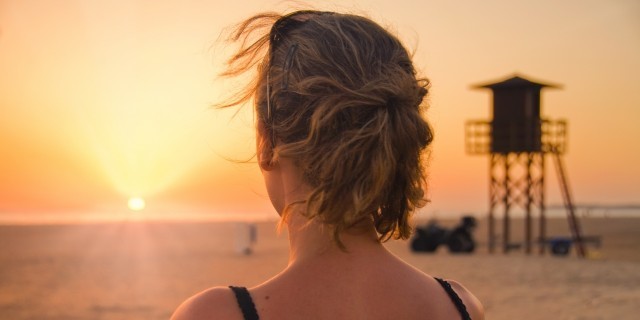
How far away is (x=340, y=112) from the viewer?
4.32 ft

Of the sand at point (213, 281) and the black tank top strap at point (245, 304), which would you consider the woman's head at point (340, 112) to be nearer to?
the black tank top strap at point (245, 304)

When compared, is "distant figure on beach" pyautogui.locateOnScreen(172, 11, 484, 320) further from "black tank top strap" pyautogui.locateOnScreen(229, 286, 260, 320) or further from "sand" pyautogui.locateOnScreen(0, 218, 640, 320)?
"sand" pyautogui.locateOnScreen(0, 218, 640, 320)

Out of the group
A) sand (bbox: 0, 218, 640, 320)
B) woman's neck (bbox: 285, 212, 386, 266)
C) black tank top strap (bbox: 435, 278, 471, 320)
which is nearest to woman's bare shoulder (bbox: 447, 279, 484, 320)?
black tank top strap (bbox: 435, 278, 471, 320)

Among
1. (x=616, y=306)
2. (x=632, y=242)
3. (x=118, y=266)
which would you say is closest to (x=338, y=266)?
(x=616, y=306)

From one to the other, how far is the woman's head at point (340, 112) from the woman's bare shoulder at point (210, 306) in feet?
0.66

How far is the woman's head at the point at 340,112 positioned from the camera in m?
1.31

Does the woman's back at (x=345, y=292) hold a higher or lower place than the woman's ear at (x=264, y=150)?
lower

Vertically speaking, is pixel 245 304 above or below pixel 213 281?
above

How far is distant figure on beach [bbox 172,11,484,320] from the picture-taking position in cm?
130

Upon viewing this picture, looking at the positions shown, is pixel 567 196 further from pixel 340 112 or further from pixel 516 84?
pixel 340 112

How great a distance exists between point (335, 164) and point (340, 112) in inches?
3.5

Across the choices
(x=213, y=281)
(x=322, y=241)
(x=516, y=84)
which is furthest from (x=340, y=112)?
(x=516, y=84)

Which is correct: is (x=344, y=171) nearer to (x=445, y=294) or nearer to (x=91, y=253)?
(x=445, y=294)

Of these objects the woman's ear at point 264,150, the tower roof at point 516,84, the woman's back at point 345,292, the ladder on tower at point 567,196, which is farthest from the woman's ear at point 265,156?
the ladder on tower at point 567,196
